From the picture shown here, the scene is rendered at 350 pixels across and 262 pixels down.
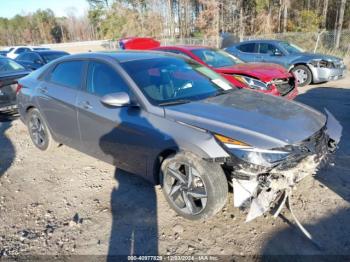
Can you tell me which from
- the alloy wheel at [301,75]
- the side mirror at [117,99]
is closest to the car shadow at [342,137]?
the alloy wheel at [301,75]

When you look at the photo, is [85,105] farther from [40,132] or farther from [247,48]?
[247,48]

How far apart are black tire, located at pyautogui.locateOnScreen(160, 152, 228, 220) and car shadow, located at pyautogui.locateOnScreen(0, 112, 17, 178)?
9.10 ft

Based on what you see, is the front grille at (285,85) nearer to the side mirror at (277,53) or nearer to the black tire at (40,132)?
the side mirror at (277,53)

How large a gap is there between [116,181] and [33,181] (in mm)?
1186

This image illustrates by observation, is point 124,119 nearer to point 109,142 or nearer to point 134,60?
point 109,142

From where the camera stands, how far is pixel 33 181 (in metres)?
4.18

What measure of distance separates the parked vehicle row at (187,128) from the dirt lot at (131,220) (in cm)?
28

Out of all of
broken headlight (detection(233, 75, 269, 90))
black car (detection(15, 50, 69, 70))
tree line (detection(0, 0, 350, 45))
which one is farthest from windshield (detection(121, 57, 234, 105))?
tree line (detection(0, 0, 350, 45))

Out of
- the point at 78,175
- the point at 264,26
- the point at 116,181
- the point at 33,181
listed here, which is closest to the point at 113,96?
the point at 116,181

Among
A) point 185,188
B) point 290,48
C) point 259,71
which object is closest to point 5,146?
point 185,188

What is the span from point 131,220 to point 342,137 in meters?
3.71

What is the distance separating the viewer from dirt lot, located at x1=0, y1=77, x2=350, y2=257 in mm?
2762

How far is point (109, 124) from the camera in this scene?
3539 millimetres

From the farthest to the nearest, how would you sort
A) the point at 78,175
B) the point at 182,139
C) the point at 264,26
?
1. the point at 264,26
2. the point at 78,175
3. the point at 182,139
